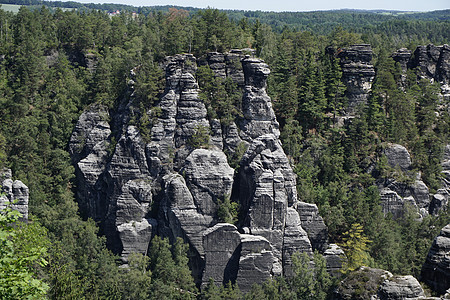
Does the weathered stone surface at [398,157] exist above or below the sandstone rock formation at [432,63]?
below

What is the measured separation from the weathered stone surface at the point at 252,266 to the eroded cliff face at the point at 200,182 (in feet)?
0.30

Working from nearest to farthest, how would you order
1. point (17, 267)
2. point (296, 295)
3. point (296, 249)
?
point (17, 267)
point (296, 295)
point (296, 249)

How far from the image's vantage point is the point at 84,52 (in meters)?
83.6

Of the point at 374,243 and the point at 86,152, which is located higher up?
the point at 86,152

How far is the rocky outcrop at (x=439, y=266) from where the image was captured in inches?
1453

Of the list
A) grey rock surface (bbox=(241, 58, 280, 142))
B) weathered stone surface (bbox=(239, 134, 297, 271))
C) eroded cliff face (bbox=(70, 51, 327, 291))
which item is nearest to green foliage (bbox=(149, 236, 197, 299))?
eroded cliff face (bbox=(70, 51, 327, 291))

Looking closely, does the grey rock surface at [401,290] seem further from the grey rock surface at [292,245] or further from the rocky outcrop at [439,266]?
the grey rock surface at [292,245]

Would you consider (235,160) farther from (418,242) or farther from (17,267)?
(17,267)

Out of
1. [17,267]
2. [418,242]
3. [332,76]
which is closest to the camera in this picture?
[17,267]

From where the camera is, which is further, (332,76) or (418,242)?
(332,76)

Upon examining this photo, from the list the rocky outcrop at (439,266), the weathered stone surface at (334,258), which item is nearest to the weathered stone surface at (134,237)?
the weathered stone surface at (334,258)

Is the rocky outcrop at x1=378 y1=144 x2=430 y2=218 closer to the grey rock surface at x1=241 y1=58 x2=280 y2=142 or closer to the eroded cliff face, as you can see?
the eroded cliff face

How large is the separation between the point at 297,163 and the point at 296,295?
62.2 ft

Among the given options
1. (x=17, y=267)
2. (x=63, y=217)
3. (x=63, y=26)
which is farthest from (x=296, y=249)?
(x=63, y=26)
